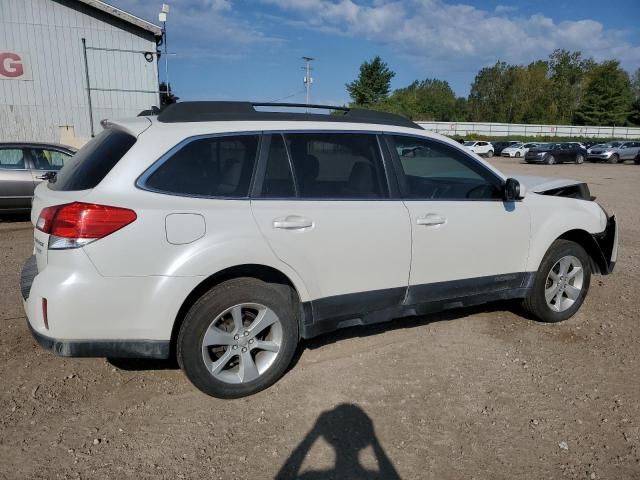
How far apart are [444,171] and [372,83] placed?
67302 mm

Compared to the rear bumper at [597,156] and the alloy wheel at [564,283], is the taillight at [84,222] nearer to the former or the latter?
the alloy wheel at [564,283]

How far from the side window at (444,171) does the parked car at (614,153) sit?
124 ft

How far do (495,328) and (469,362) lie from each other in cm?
79

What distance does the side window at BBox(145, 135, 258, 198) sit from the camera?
2.82m

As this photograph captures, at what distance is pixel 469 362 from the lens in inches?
145

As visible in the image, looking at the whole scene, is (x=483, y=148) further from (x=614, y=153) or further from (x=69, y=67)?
(x=69, y=67)

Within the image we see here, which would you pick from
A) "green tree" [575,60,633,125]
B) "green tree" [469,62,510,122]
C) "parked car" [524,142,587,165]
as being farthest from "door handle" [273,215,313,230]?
"green tree" [469,62,510,122]

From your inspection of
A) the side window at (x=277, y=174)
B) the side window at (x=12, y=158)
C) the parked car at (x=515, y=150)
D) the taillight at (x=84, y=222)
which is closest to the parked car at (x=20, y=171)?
the side window at (x=12, y=158)

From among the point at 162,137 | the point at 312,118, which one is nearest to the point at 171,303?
the point at 162,137

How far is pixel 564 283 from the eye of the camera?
4414 mm

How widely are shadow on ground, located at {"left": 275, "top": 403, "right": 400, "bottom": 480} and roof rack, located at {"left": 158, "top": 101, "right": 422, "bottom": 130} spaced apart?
1.96 metres

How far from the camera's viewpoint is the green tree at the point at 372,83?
67.1 meters

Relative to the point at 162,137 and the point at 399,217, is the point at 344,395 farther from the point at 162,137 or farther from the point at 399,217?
the point at 162,137

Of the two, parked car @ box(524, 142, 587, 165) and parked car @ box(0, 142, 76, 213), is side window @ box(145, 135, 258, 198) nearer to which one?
parked car @ box(0, 142, 76, 213)
